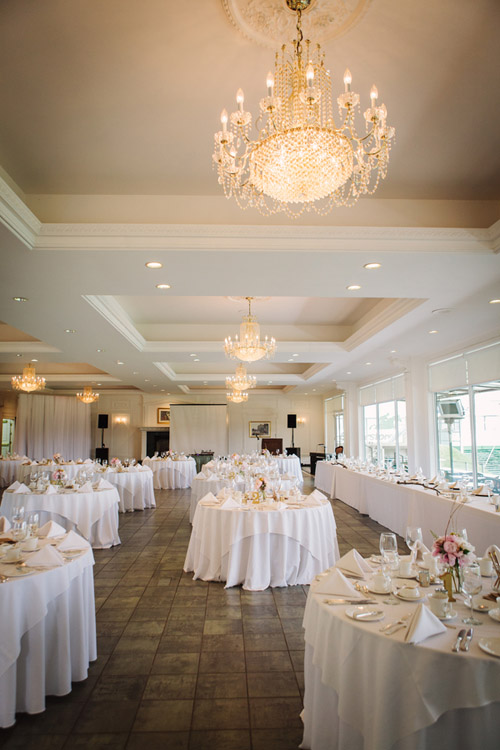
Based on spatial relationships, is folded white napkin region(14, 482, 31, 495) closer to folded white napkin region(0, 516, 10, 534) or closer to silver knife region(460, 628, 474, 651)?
folded white napkin region(0, 516, 10, 534)

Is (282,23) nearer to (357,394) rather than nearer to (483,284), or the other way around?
(483,284)

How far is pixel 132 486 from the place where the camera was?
10.3 meters

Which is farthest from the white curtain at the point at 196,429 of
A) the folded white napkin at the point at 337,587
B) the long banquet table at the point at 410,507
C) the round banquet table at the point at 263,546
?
the folded white napkin at the point at 337,587

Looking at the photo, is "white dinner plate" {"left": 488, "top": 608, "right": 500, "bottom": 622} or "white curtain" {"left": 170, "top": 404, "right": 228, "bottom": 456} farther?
"white curtain" {"left": 170, "top": 404, "right": 228, "bottom": 456}

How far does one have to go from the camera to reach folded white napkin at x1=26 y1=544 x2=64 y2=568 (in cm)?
301

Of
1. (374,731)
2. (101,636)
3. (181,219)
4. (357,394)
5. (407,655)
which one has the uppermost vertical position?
(181,219)

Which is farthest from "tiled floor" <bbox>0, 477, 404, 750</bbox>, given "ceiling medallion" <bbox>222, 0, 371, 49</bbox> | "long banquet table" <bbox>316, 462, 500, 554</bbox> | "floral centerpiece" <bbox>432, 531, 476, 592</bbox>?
"ceiling medallion" <bbox>222, 0, 371, 49</bbox>

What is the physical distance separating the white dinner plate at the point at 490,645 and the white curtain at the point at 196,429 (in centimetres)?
1813

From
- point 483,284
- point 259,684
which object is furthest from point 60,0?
point 483,284

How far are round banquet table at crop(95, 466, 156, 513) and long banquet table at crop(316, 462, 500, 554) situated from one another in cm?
455

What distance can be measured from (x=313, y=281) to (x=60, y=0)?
3.62 metres

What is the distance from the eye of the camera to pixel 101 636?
12.8 feet

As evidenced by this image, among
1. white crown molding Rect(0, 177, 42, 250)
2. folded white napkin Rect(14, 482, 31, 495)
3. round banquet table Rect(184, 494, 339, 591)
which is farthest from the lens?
folded white napkin Rect(14, 482, 31, 495)

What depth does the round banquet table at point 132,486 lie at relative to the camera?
10234 mm
